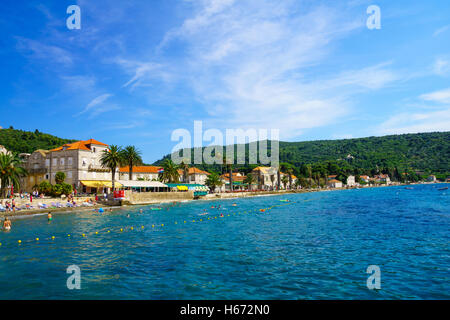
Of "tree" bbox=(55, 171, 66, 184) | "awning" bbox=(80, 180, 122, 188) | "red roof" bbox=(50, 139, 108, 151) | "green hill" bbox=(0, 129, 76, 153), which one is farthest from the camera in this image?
"green hill" bbox=(0, 129, 76, 153)

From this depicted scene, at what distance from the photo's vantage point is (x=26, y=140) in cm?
12912

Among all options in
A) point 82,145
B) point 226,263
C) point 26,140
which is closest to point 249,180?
point 82,145

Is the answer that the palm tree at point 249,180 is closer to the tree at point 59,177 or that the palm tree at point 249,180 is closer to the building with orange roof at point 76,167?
the building with orange roof at point 76,167

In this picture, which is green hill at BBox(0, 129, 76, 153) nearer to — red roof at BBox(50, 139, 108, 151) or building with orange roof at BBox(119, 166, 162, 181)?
building with orange roof at BBox(119, 166, 162, 181)

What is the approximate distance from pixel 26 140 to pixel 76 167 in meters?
90.4

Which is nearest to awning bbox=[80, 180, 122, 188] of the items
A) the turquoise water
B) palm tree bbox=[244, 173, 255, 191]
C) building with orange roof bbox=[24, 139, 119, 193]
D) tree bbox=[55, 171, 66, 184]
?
building with orange roof bbox=[24, 139, 119, 193]

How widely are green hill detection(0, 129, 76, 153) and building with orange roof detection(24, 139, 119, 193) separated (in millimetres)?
59181

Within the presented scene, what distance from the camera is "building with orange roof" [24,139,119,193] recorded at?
60500mm

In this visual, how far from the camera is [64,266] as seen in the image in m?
16.6

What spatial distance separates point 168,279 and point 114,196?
45713mm

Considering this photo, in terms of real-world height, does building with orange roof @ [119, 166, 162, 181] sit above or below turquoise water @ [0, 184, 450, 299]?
above

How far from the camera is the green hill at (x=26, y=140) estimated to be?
115 metres
